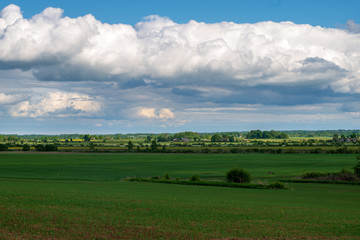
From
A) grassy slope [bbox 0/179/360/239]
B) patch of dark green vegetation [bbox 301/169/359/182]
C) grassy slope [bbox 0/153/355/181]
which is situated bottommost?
grassy slope [bbox 0/153/355/181]

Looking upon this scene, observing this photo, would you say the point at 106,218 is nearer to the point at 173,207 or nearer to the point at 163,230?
the point at 163,230

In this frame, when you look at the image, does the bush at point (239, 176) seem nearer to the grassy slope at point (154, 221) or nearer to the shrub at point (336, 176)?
the shrub at point (336, 176)

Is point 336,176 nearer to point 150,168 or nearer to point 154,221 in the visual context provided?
point 150,168

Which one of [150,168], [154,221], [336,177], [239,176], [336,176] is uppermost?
[154,221]

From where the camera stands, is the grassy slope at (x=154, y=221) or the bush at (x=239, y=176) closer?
the grassy slope at (x=154, y=221)

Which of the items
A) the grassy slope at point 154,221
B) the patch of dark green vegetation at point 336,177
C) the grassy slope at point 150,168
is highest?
the grassy slope at point 154,221

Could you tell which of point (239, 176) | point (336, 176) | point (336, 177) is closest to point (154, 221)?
point (239, 176)

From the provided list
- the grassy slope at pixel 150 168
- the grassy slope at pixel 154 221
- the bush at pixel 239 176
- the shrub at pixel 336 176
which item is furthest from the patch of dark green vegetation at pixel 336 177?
the grassy slope at pixel 154 221

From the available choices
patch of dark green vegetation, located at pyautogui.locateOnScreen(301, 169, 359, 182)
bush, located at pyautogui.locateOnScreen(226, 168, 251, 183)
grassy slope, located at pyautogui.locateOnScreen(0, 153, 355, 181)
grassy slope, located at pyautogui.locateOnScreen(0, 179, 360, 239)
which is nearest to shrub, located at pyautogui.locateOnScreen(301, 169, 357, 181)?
patch of dark green vegetation, located at pyautogui.locateOnScreen(301, 169, 359, 182)

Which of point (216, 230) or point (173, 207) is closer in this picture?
point (216, 230)

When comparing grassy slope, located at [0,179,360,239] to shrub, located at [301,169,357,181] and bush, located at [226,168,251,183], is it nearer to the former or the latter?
bush, located at [226,168,251,183]

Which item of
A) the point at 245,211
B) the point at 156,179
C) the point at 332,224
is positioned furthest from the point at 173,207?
the point at 156,179

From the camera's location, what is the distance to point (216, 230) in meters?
22.0

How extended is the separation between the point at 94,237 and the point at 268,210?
15763mm
